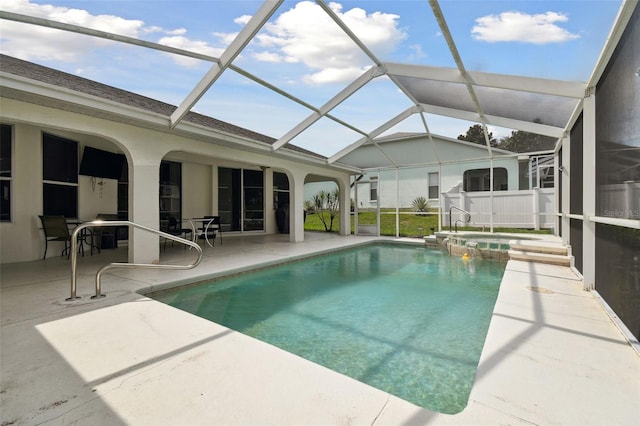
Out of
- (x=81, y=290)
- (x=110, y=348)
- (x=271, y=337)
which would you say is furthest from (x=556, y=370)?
(x=81, y=290)

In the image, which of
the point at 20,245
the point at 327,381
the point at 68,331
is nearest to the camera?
the point at 327,381

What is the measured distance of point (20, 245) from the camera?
20.4ft

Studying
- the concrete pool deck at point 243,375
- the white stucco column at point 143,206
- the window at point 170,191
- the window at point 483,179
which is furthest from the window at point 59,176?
the window at point 483,179

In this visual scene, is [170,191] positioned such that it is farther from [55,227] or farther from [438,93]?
[438,93]

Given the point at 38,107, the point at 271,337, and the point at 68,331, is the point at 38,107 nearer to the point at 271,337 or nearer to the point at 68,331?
the point at 68,331

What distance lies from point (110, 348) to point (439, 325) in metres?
3.38

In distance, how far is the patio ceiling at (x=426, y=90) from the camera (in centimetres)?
404

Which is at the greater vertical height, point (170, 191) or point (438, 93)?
point (438, 93)

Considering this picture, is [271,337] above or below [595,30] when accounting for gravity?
below

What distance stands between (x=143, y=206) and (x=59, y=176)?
9.72 ft

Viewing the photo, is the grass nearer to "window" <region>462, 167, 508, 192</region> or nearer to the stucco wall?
"window" <region>462, 167, 508, 192</region>

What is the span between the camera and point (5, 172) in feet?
19.4

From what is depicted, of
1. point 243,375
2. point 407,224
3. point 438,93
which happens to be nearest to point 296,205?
point 438,93

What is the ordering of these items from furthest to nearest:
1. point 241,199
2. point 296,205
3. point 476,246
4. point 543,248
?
point 241,199, point 296,205, point 476,246, point 543,248
